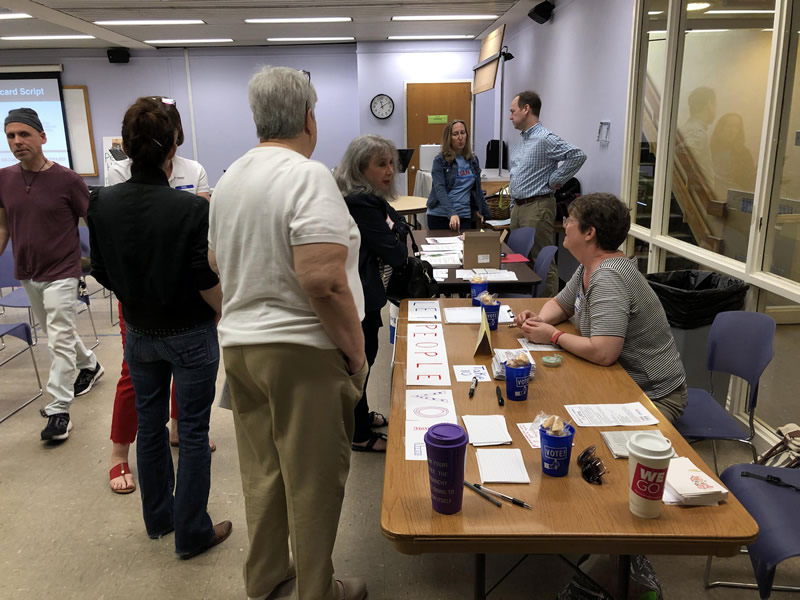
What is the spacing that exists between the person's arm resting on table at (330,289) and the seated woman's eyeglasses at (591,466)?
0.61 meters

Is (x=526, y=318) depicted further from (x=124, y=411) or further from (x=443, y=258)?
(x=124, y=411)

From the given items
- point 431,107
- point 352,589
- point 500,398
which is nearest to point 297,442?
point 500,398

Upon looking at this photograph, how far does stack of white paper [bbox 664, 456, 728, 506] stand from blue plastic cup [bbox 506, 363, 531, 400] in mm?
482

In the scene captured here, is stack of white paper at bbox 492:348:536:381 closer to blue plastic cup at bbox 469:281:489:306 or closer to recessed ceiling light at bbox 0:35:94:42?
blue plastic cup at bbox 469:281:489:306

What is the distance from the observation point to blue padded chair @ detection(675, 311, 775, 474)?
2219 mm

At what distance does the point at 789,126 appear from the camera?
9.10 ft

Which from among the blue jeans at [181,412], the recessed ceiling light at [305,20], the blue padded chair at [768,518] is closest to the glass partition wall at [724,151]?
the blue padded chair at [768,518]

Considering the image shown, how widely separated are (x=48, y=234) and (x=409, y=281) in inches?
73.6

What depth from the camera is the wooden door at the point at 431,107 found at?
369 inches

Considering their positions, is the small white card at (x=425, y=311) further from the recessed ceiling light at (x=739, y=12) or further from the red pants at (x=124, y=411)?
→ the recessed ceiling light at (x=739, y=12)

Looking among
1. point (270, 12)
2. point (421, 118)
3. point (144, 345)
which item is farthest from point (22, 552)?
point (421, 118)

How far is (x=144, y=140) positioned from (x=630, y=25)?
3863 millimetres

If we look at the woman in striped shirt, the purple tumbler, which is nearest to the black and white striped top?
the woman in striped shirt

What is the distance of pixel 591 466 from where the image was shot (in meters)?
1.38
